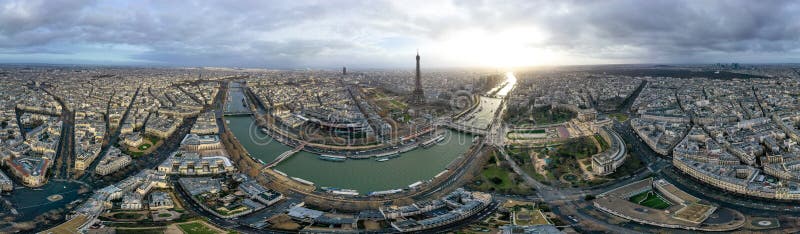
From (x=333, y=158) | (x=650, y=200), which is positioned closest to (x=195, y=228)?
(x=333, y=158)

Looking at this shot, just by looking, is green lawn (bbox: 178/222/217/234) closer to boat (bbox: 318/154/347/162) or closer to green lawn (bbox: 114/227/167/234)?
green lawn (bbox: 114/227/167/234)

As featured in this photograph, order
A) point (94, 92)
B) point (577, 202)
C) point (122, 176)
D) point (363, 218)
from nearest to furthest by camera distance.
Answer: point (363, 218) < point (577, 202) < point (122, 176) < point (94, 92)

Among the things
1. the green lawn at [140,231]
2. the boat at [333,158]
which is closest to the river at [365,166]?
the boat at [333,158]

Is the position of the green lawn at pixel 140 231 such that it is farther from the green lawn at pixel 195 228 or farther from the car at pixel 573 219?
the car at pixel 573 219

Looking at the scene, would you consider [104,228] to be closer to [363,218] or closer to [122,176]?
[122,176]

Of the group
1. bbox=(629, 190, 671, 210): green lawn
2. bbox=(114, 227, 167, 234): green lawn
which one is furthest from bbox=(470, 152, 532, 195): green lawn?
bbox=(114, 227, 167, 234): green lawn

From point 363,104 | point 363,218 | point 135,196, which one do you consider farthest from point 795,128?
point 135,196

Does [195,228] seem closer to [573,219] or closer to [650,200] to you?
[573,219]
